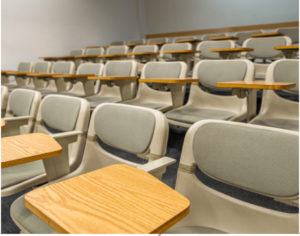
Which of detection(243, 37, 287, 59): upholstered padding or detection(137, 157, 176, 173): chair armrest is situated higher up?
detection(243, 37, 287, 59): upholstered padding

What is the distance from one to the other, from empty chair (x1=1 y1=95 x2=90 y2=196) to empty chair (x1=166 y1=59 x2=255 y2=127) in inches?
32.3

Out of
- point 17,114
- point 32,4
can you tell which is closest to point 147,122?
point 17,114

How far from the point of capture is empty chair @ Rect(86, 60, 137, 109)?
2831 millimetres

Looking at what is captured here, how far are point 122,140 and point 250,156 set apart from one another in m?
0.57

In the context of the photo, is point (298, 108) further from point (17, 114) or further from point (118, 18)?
point (118, 18)

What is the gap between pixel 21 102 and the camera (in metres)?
1.96

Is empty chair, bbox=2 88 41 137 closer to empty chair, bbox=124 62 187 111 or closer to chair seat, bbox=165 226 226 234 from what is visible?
empty chair, bbox=124 62 187 111

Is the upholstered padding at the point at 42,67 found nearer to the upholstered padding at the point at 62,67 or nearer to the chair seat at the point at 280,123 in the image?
the upholstered padding at the point at 62,67

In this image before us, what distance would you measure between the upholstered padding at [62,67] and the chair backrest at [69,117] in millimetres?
2160

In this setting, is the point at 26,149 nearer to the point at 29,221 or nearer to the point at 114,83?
the point at 29,221

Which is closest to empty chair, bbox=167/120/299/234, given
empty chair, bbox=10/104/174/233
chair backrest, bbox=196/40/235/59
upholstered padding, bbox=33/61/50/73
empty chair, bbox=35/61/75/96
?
empty chair, bbox=10/104/174/233

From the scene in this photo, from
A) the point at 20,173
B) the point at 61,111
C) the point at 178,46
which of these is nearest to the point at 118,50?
the point at 178,46

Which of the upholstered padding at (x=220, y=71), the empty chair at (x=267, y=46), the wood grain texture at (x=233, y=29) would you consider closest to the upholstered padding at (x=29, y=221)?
the upholstered padding at (x=220, y=71)

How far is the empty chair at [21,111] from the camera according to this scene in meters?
1.67
